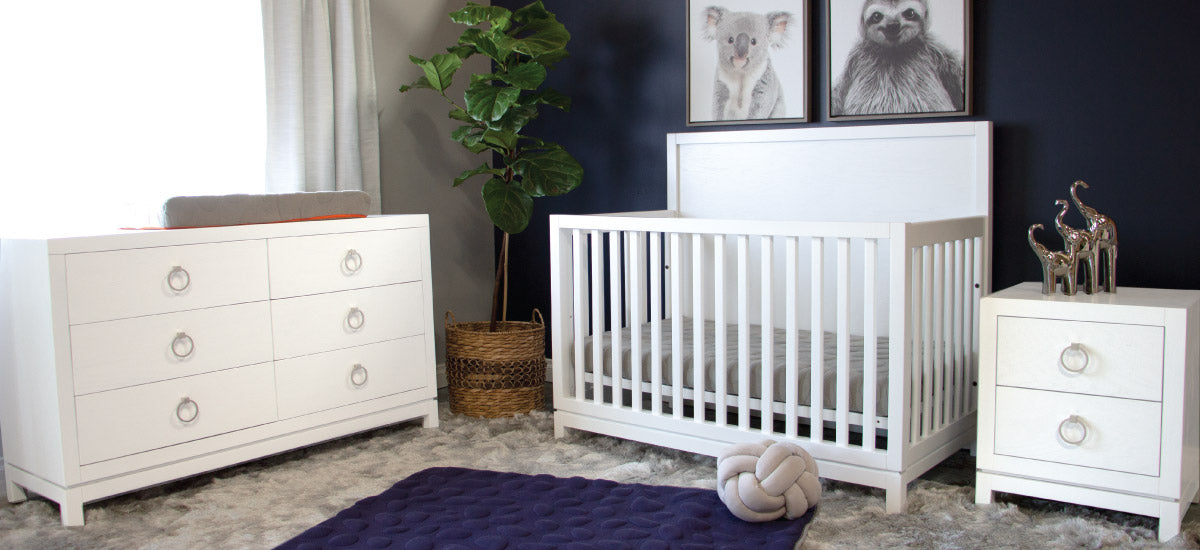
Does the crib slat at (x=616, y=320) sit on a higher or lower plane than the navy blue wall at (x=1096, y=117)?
lower

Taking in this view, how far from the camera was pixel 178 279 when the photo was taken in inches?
92.0

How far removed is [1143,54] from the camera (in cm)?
236

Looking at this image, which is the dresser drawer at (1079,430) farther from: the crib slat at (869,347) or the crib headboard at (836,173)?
the crib headboard at (836,173)

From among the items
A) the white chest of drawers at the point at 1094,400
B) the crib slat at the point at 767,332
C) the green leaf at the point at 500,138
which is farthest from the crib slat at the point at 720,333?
the green leaf at the point at 500,138

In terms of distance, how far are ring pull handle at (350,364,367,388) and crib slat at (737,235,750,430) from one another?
1067mm

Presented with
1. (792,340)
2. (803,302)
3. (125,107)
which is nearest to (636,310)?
(792,340)

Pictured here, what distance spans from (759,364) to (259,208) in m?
1.35

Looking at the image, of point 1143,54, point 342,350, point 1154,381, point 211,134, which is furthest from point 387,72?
point 1154,381

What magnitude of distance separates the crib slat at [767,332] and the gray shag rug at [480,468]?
0.75 ft

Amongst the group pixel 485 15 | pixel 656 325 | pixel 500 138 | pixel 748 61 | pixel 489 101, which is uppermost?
pixel 485 15

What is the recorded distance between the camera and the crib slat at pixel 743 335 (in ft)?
7.83

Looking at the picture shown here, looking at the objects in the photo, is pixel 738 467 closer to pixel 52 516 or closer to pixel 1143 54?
pixel 1143 54

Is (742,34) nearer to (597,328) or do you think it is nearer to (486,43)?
(486,43)

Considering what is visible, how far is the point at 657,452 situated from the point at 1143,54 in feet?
5.16
